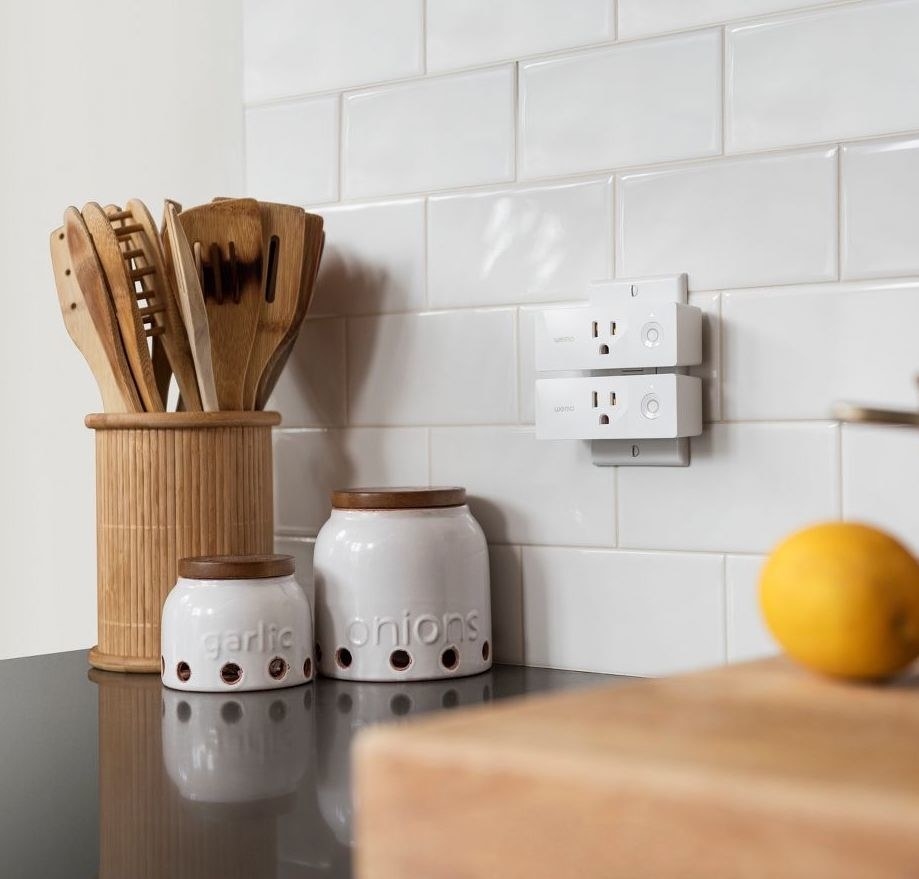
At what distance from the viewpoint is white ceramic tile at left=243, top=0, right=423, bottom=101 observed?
1189 mm

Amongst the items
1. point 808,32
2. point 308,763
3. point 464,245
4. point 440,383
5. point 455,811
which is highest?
point 808,32

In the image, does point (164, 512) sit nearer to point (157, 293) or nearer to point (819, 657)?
point (157, 293)

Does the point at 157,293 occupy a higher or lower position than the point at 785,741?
higher

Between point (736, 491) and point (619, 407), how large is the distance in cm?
12

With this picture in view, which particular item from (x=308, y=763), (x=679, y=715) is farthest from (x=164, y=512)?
(x=679, y=715)

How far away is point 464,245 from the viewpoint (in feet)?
3.76

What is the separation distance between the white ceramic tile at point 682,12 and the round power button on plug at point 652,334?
0.26 metres

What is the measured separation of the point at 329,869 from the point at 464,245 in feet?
2.17

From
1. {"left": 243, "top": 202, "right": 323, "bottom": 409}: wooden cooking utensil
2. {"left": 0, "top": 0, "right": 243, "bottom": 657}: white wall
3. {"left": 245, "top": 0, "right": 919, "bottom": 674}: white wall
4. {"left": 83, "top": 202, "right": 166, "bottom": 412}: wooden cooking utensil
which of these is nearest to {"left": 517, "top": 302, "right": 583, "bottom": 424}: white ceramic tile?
{"left": 245, "top": 0, "right": 919, "bottom": 674}: white wall

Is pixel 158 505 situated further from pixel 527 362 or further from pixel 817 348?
pixel 817 348

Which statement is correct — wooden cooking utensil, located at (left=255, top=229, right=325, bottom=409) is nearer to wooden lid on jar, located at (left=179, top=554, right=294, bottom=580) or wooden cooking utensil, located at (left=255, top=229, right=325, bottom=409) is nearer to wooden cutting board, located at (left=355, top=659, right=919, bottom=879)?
wooden lid on jar, located at (left=179, top=554, right=294, bottom=580)

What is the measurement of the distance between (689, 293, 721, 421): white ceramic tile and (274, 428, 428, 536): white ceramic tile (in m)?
0.28

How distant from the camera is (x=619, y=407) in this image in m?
1.02

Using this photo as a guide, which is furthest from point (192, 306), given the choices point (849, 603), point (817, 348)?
point (849, 603)
